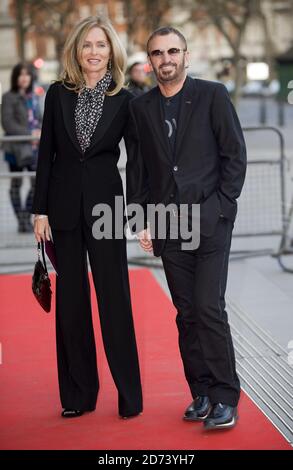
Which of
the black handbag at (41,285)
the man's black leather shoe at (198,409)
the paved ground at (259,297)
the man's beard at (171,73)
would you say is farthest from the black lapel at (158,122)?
the paved ground at (259,297)

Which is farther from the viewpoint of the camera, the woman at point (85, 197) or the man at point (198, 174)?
the woman at point (85, 197)

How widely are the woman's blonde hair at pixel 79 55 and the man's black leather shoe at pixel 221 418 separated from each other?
1.67 metres

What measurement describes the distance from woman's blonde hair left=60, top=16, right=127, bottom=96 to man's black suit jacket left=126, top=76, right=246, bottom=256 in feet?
0.94

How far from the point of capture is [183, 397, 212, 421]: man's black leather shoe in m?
5.44

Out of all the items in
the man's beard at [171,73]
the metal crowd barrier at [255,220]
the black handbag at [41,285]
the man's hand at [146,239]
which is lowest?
the metal crowd barrier at [255,220]

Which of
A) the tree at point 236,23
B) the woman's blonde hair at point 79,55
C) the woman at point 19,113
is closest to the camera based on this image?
the woman's blonde hair at point 79,55

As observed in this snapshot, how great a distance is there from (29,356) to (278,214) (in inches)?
231

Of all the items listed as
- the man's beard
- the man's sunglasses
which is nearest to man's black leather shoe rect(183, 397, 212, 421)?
the man's beard

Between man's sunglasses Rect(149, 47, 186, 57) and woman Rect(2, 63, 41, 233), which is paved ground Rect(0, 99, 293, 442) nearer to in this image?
woman Rect(2, 63, 41, 233)

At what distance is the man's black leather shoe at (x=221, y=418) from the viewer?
5.25 meters

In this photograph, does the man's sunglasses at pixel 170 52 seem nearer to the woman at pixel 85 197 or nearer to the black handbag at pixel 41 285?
the woman at pixel 85 197
